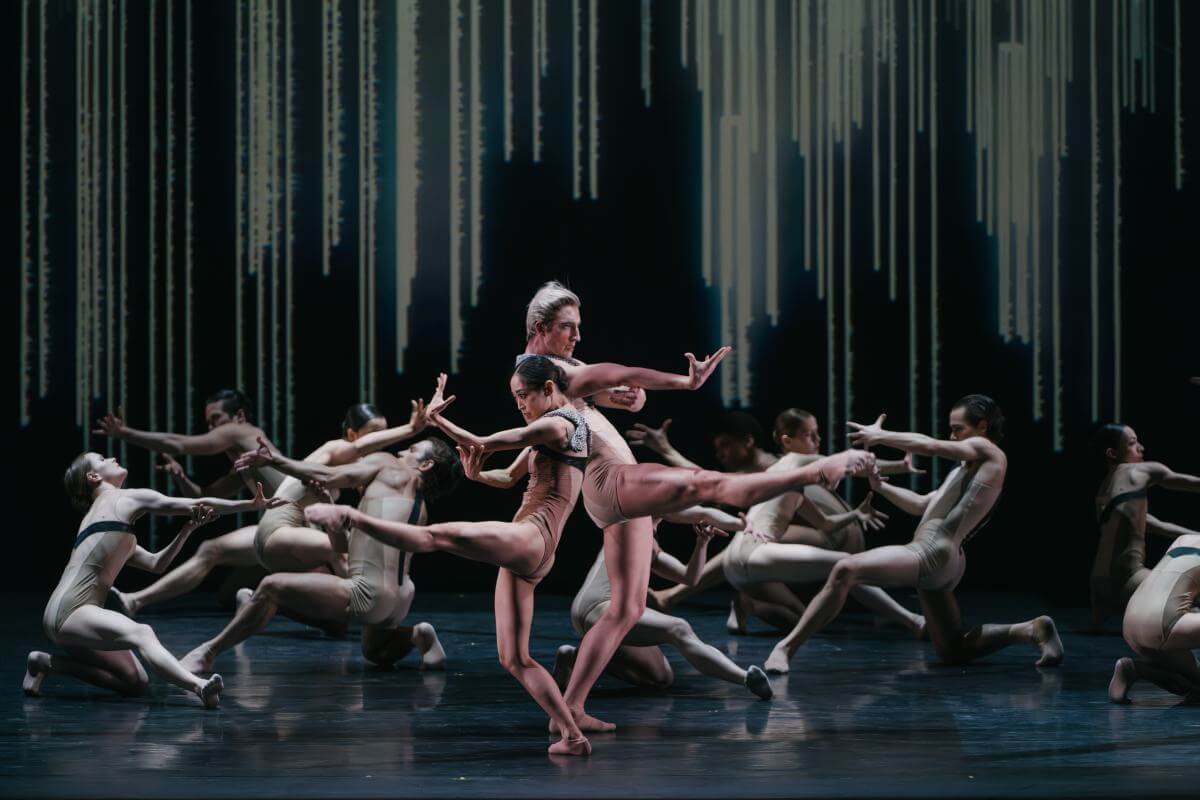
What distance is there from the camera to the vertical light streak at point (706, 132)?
336 inches

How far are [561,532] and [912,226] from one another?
3.97m

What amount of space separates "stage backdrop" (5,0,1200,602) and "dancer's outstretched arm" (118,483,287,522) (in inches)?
145

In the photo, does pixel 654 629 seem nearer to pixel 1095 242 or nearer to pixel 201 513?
pixel 201 513

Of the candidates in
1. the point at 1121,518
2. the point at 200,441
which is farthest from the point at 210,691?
the point at 1121,518

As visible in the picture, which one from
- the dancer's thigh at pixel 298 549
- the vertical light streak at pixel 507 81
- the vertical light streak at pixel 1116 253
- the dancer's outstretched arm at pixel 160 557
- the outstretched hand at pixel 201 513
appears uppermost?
the vertical light streak at pixel 507 81

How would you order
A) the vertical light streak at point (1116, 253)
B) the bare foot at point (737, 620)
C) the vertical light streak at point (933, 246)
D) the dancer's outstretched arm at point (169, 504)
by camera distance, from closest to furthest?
1. the dancer's outstretched arm at point (169, 504)
2. the bare foot at point (737, 620)
3. the vertical light streak at point (1116, 253)
4. the vertical light streak at point (933, 246)

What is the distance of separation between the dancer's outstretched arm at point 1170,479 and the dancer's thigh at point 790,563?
1.52 metres

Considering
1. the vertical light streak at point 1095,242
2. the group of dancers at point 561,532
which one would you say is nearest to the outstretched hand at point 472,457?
the group of dancers at point 561,532

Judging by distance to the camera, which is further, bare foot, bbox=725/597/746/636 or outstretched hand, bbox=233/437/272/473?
bare foot, bbox=725/597/746/636

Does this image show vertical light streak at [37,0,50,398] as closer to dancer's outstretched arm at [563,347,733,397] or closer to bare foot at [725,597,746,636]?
bare foot at [725,597,746,636]

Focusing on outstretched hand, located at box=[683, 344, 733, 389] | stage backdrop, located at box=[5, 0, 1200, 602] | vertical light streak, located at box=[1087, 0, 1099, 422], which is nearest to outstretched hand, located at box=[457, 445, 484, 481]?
outstretched hand, located at box=[683, 344, 733, 389]

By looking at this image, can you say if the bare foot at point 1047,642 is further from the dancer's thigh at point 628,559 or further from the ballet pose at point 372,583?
the ballet pose at point 372,583

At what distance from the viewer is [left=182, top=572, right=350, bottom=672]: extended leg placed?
5391 mm

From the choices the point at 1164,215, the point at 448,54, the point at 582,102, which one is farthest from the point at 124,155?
the point at 1164,215
